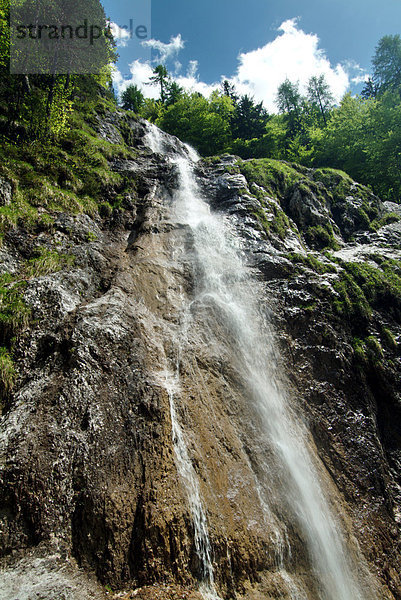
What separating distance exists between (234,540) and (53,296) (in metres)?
6.99

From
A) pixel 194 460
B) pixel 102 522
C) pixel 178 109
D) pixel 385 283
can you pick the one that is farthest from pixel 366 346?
pixel 178 109

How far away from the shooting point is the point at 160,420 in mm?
6863

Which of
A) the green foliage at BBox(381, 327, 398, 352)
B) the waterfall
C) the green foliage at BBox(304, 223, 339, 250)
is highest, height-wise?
the green foliage at BBox(304, 223, 339, 250)

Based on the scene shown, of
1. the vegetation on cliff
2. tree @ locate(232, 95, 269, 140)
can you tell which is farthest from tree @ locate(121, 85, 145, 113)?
tree @ locate(232, 95, 269, 140)

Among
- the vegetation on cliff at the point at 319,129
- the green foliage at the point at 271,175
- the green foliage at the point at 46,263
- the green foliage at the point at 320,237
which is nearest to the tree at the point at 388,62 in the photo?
the vegetation on cliff at the point at 319,129

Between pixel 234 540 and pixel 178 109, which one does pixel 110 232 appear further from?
pixel 178 109

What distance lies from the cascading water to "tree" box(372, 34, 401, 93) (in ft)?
93.4

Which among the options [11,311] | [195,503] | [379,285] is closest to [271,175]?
[379,285]

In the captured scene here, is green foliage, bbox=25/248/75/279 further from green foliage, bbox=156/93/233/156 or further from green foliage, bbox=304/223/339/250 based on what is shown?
green foliage, bbox=156/93/233/156

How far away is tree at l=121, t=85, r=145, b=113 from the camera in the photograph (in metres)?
40.6

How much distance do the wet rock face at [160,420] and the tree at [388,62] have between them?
2834cm

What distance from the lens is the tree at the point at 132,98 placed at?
40.6 meters

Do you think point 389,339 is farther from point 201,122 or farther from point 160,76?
point 160,76

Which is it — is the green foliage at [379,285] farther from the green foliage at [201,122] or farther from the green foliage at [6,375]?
the green foliage at [201,122]
